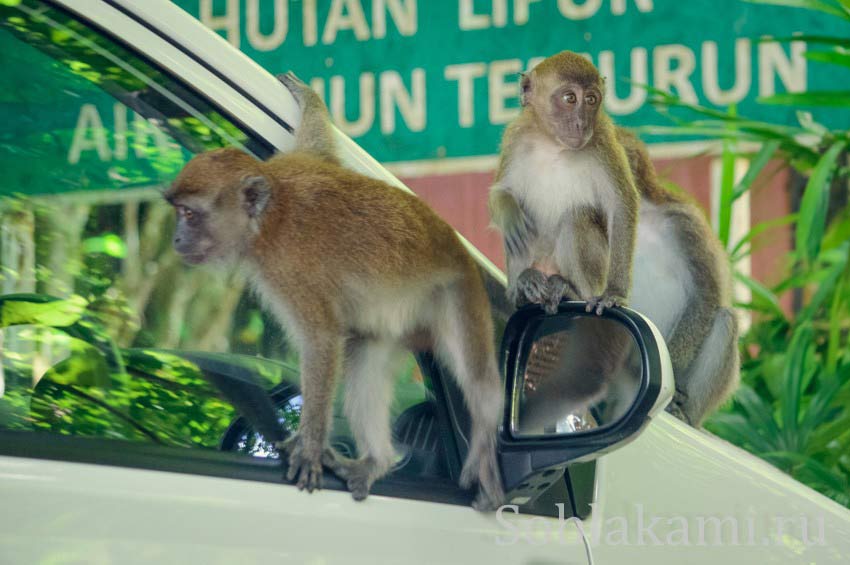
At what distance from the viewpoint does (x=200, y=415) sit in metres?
1.66

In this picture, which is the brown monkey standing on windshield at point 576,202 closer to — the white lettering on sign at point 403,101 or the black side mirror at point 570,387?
the black side mirror at point 570,387

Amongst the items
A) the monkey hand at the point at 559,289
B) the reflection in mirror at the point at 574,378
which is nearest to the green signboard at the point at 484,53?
the monkey hand at the point at 559,289

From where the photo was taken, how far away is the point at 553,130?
2.79 meters

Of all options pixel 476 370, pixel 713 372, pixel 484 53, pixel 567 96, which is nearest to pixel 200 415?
pixel 476 370

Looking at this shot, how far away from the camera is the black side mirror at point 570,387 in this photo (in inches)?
66.1

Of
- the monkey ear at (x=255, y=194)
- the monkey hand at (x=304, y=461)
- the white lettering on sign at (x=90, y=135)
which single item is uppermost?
the white lettering on sign at (x=90, y=135)

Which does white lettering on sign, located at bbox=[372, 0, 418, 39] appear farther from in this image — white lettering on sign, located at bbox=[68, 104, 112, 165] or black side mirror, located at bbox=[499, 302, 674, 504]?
white lettering on sign, located at bbox=[68, 104, 112, 165]

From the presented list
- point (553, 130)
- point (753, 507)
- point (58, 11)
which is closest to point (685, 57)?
point (553, 130)

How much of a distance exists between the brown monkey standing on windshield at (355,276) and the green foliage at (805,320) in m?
2.33

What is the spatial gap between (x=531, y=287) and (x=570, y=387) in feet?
1.55

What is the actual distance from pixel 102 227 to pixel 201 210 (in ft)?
0.68

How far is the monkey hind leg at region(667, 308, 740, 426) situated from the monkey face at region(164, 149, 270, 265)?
1.88 meters

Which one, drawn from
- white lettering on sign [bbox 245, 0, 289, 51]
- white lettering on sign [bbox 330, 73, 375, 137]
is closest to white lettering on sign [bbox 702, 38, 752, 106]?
white lettering on sign [bbox 330, 73, 375, 137]

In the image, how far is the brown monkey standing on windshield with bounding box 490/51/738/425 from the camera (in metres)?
2.67
